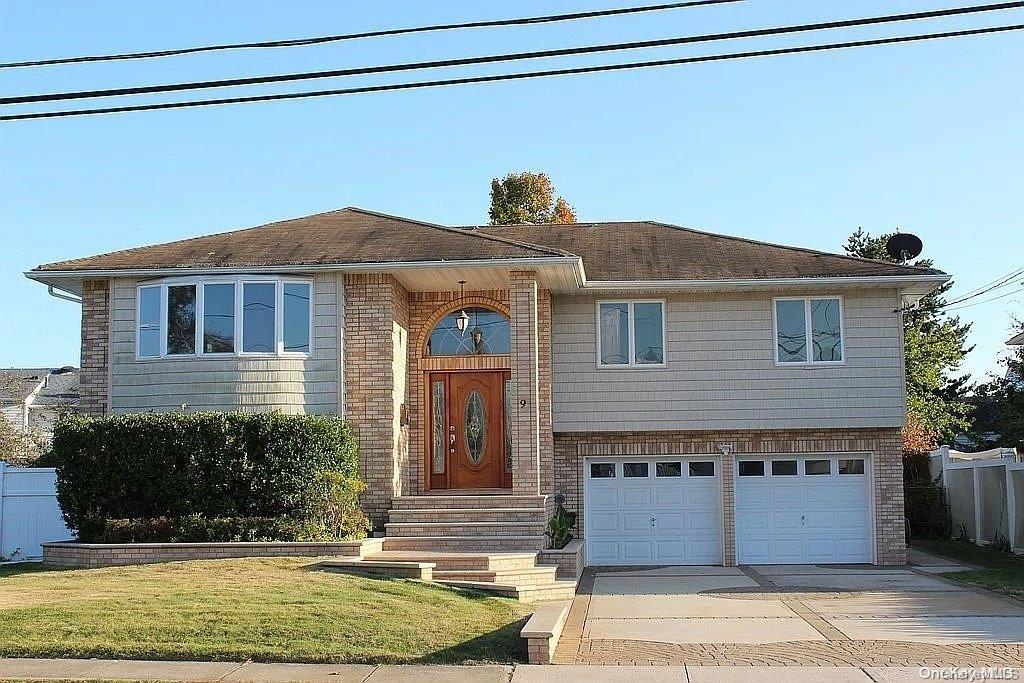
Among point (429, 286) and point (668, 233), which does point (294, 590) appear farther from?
point (668, 233)

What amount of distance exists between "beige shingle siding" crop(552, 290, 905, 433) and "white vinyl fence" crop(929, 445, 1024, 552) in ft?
8.82

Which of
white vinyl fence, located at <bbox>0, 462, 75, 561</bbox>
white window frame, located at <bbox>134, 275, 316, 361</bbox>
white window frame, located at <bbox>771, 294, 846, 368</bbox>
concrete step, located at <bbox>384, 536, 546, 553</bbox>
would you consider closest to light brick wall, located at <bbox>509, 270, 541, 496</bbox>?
concrete step, located at <bbox>384, 536, 546, 553</bbox>

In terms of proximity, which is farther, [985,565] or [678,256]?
[678,256]

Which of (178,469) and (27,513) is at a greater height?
(178,469)

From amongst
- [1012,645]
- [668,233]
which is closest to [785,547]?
[668,233]

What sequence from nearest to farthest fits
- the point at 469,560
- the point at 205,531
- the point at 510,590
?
the point at 510,590 < the point at 469,560 < the point at 205,531

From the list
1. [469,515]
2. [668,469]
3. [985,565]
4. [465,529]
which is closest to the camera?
[465,529]

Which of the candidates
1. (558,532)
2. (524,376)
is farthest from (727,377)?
(558,532)

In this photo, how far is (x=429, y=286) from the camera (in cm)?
2005

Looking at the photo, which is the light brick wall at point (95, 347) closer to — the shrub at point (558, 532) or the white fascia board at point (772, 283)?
the shrub at point (558, 532)

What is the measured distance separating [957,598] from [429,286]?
9.85 m

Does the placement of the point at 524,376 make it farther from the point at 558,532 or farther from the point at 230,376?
the point at 230,376

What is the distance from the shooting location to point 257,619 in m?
11.6

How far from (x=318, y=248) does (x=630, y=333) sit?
234 inches
